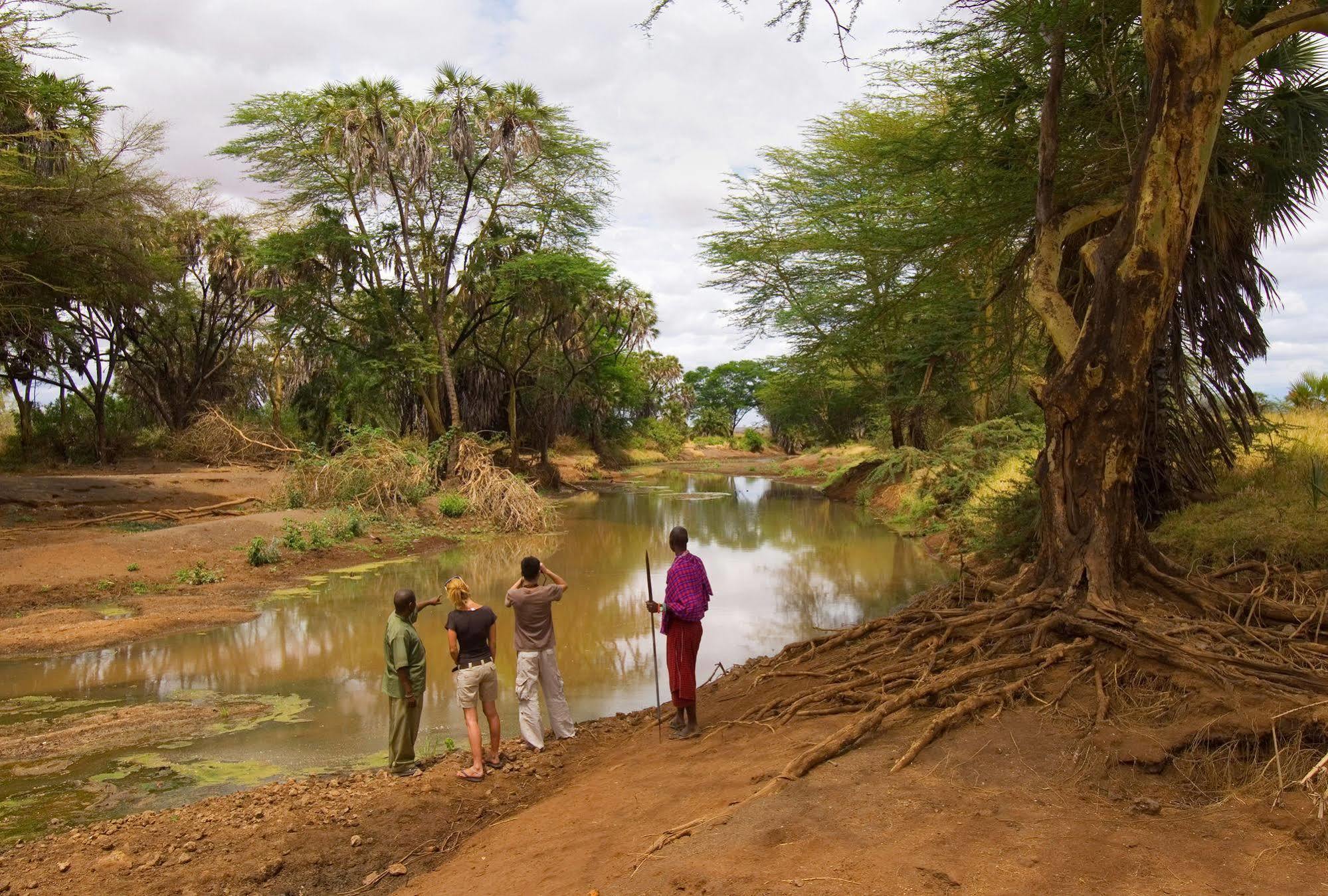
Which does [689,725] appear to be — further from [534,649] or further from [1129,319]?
[1129,319]

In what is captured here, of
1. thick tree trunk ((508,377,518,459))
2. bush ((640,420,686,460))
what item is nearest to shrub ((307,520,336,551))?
thick tree trunk ((508,377,518,459))

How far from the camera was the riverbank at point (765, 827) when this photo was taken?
3.50 metres

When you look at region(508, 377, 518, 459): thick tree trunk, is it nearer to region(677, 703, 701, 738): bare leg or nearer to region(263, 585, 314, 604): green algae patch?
region(263, 585, 314, 604): green algae patch

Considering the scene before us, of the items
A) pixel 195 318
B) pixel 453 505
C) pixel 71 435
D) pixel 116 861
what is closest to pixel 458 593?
pixel 116 861

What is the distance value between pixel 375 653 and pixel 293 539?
20.5ft

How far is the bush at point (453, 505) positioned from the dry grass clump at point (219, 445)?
29.0ft

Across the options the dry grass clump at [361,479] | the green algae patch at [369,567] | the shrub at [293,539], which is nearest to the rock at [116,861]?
the green algae patch at [369,567]

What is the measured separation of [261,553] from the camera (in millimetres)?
14969

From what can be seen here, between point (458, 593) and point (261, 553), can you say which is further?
point (261, 553)

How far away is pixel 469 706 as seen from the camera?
6.68 metres

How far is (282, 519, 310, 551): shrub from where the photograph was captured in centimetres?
1589

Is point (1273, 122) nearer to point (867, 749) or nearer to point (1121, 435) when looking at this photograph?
point (1121, 435)

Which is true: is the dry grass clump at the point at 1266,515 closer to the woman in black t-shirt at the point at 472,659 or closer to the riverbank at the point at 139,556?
the woman in black t-shirt at the point at 472,659

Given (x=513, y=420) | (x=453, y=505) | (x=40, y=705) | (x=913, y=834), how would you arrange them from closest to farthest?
(x=913, y=834)
(x=40, y=705)
(x=453, y=505)
(x=513, y=420)
